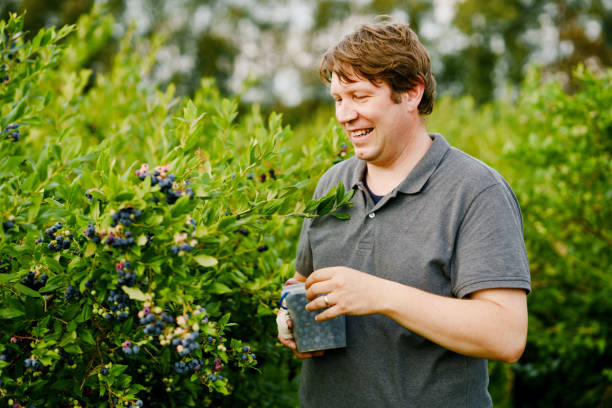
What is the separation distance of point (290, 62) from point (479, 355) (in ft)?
88.8

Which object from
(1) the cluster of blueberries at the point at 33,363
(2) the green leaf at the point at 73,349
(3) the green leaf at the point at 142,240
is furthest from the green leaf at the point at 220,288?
(1) the cluster of blueberries at the point at 33,363

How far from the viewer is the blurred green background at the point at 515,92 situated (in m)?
3.63

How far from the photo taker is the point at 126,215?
1192 mm

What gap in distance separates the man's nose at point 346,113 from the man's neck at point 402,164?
223mm

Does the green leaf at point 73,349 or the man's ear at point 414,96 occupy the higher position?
the man's ear at point 414,96

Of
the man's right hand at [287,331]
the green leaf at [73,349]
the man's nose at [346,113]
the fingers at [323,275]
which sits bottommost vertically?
the man's right hand at [287,331]

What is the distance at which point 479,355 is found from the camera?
1.42 metres

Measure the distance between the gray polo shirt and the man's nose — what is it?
244mm

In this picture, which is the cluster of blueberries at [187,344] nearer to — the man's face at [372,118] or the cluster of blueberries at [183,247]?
the cluster of blueberries at [183,247]

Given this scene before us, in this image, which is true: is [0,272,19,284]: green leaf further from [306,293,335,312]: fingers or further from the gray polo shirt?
the gray polo shirt

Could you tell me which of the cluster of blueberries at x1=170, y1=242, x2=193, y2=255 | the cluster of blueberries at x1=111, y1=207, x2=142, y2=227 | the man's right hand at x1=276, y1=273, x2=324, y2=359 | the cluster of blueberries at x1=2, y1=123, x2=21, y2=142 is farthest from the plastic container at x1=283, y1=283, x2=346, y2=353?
the cluster of blueberries at x1=2, y1=123, x2=21, y2=142

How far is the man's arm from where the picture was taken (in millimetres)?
1394

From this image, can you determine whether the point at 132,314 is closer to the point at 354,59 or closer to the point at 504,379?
the point at 354,59

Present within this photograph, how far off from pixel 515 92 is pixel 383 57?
19.6 m
